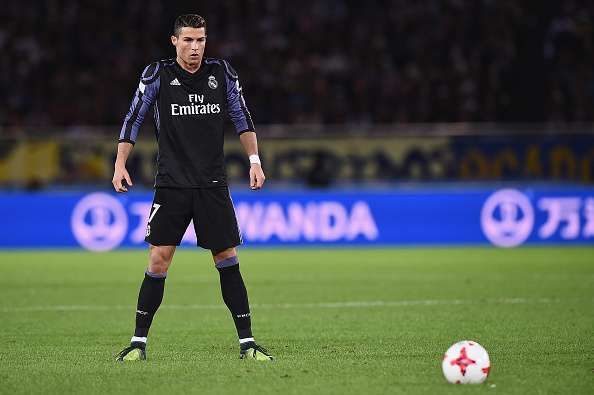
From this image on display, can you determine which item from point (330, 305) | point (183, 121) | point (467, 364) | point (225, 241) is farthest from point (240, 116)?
point (330, 305)

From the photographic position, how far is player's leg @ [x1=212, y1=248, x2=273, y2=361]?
7.47 metres

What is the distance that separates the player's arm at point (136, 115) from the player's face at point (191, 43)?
0.80 feet

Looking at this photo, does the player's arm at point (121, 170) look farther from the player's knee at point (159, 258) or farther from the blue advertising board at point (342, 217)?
the blue advertising board at point (342, 217)

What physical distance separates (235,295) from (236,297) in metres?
0.01

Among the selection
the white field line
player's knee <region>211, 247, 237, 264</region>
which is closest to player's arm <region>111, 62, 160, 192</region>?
player's knee <region>211, 247, 237, 264</region>

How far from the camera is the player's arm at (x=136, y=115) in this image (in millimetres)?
7344

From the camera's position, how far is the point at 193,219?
738 cm

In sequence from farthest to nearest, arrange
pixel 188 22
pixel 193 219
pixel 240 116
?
pixel 240 116 < pixel 193 219 < pixel 188 22

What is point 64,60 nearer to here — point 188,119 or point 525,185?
point 525,185

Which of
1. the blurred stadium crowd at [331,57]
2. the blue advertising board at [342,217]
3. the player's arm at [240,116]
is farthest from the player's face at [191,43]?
the blurred stadium crowd at [331,57]

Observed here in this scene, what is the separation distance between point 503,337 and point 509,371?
169 cm

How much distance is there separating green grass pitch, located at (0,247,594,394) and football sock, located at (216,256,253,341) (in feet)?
0.78

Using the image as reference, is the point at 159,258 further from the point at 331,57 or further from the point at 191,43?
the point at 331,57

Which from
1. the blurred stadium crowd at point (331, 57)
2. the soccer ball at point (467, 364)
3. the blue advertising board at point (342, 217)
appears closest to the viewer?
the soccer ball at point (467, 364)
